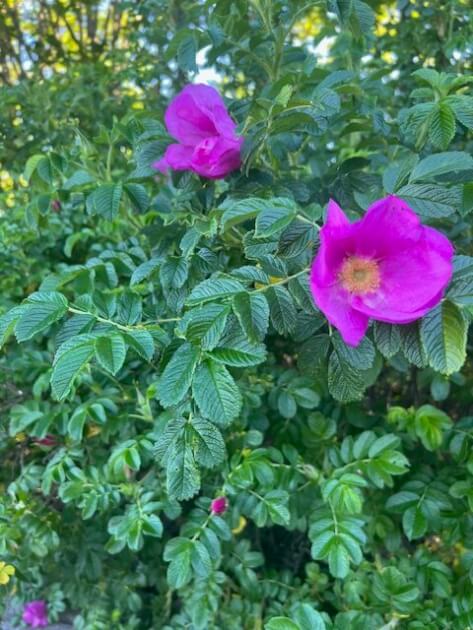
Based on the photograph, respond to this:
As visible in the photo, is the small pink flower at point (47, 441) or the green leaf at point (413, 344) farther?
the small pink flower at point (47, 441)

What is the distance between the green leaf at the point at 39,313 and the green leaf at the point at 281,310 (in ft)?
0.84

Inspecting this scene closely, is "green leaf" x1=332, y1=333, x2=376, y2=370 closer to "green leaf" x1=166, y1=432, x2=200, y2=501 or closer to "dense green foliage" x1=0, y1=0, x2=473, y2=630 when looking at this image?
"dense green foliage" x1=0, y1=0, x2=473, y2=630

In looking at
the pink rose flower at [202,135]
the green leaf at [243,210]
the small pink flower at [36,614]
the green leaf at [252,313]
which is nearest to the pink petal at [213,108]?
the pink rose flower at [202,135]

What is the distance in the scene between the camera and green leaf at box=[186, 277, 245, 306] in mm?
726

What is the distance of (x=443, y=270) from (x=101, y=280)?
0.67 metres

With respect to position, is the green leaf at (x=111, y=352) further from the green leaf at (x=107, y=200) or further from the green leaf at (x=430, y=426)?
the green leaf at (x=430, y=426)

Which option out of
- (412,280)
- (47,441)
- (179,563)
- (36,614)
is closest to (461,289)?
(412,280)

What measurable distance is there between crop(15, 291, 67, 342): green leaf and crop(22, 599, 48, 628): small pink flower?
0.88 metres

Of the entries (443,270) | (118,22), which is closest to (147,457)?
(443,270)

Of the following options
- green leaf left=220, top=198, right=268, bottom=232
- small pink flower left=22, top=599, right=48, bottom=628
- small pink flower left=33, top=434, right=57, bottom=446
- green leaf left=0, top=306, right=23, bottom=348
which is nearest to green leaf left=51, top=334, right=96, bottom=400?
green leaf left=0, top=306, right=23, bottom=348

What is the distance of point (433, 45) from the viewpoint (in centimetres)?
150

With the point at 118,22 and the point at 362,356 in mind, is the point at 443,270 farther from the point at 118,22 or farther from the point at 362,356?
the point at 118,22

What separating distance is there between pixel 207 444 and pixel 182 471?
0.04 m

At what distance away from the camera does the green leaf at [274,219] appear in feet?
2.31
